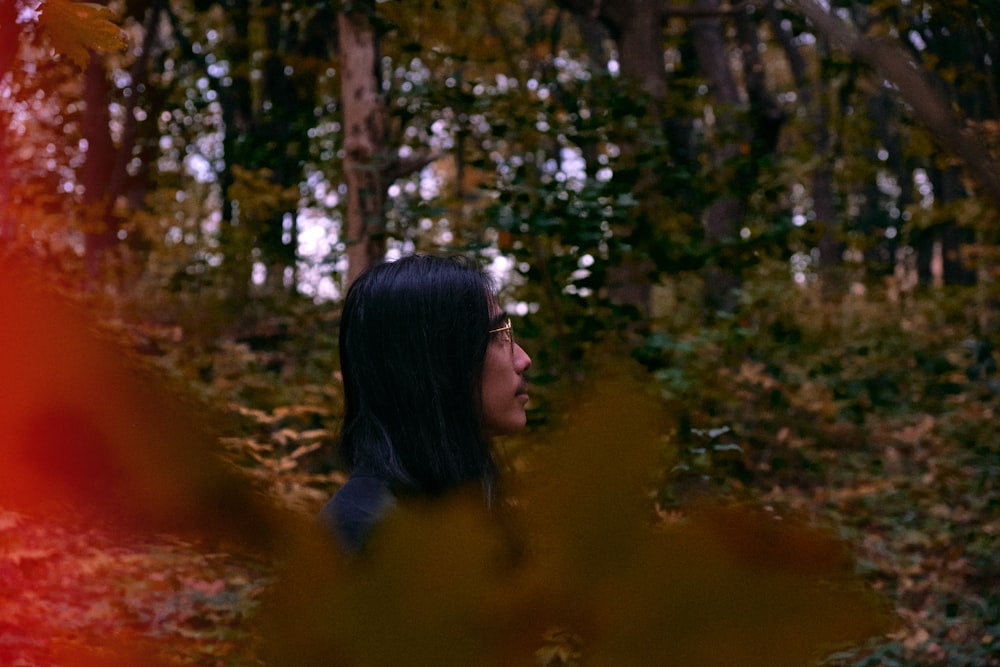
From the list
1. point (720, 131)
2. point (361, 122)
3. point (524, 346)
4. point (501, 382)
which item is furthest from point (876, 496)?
point (501, 382)

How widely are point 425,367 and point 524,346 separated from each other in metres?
4.34

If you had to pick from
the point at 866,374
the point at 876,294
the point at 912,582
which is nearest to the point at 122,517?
the point at 912,582

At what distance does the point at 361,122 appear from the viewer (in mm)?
6656

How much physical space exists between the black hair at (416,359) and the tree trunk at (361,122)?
16.2ft

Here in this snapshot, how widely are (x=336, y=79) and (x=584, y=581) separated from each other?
10330 mm

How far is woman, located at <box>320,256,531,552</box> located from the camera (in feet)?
3.61

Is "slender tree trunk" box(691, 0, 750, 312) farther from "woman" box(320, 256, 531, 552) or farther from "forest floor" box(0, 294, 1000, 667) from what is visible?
"woman" box(320, 256, 531, 552)

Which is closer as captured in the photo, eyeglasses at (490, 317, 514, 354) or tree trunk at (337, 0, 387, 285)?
eyeglasses at (490, 317, 514, 354)

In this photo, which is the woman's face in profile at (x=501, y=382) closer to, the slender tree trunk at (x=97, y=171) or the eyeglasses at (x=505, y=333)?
the eyeglasses at (x=505, y=333)

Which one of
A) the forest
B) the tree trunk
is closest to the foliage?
the forest

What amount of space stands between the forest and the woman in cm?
14

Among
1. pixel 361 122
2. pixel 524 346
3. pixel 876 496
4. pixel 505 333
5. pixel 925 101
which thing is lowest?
pixel 876 496

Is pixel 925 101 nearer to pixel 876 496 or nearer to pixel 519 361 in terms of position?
pixel 519 361

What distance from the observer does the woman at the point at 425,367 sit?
1.10 metres
